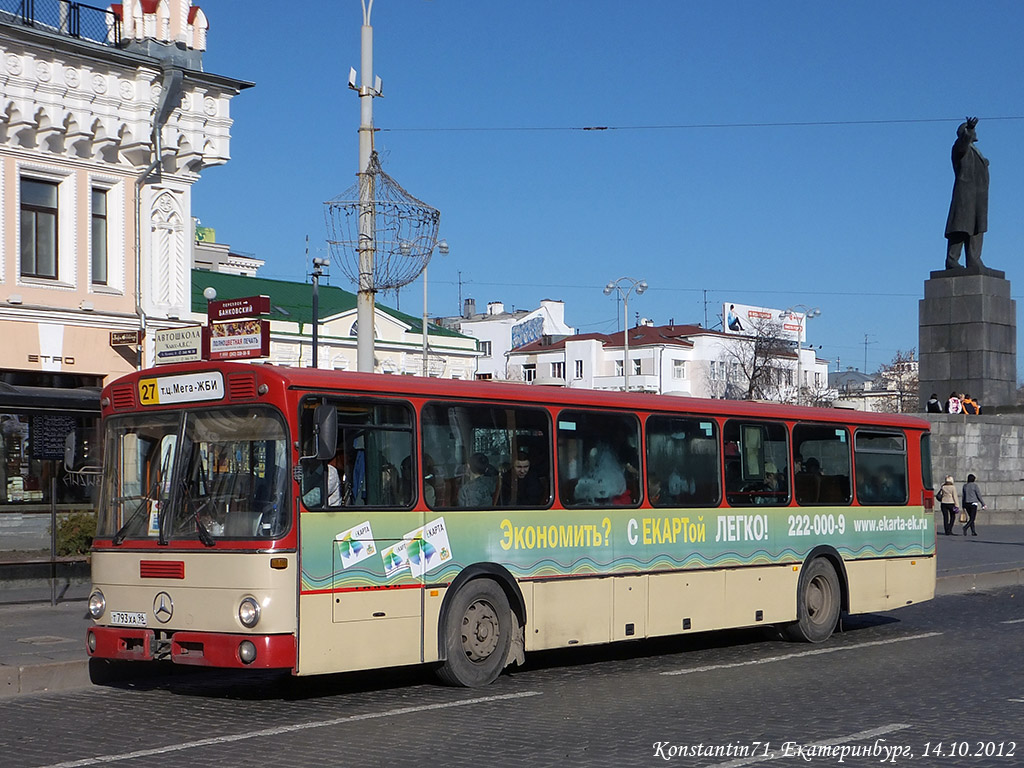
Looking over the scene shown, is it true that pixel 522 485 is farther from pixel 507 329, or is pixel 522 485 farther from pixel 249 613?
pixel 507 329

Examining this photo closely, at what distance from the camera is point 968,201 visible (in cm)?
3875

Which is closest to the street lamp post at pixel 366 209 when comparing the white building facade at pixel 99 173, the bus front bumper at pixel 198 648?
the bus front bumper at pixel 198 648

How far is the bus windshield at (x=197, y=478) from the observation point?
34.0ft

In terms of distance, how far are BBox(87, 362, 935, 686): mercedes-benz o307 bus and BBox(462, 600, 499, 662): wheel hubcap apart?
0.03 meters

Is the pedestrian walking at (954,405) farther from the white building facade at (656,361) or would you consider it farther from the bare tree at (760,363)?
the white building facade at (656,361)

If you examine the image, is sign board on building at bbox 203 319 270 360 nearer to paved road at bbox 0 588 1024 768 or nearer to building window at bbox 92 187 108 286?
paved road at bbox 0 588 1024 768

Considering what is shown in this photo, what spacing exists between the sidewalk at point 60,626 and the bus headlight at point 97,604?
2.48ft

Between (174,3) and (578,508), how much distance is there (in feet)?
63.2

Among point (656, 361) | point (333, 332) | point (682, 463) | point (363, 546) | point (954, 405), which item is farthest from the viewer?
point (656, 361)

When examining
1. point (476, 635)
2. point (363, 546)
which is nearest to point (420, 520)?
point (363, 546)

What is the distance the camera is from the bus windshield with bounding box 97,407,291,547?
1038 cm

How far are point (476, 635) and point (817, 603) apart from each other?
5286 millimetres

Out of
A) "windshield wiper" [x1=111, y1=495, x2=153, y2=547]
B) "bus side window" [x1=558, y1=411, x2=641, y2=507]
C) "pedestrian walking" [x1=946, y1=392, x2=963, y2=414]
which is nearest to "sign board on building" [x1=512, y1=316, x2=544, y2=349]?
"pedestrian walking" [x1=946, y1=392, x2=963, y2=414]

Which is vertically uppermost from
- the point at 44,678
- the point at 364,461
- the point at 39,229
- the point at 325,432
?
the point at 39,229
